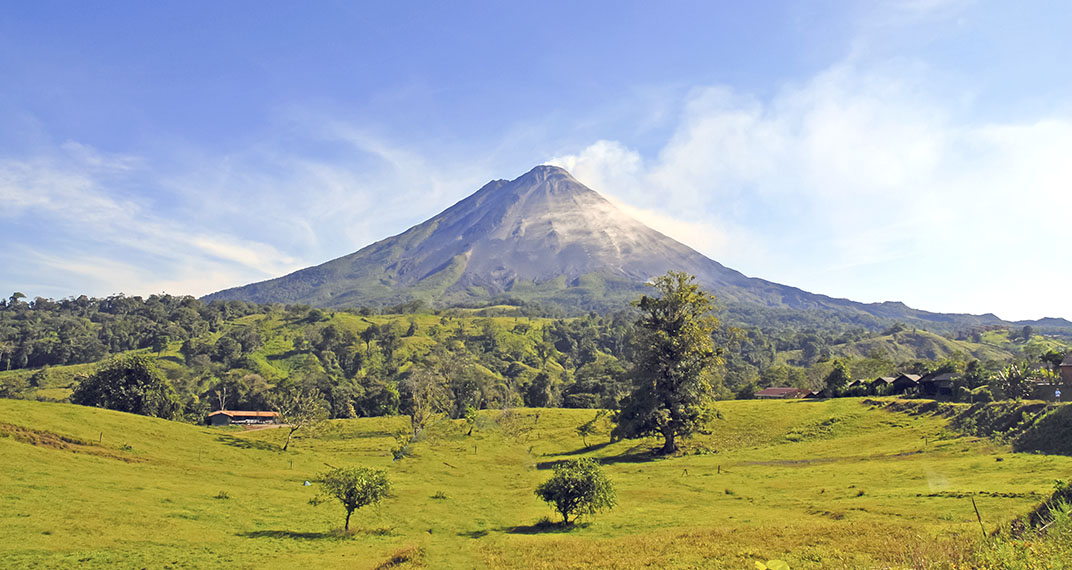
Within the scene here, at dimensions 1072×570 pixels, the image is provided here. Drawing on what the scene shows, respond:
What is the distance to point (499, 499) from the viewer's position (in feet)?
146

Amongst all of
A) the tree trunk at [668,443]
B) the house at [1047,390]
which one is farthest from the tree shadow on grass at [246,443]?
the house at [1047,390]

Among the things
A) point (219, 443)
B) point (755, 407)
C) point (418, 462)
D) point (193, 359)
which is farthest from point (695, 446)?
point (193, 359)

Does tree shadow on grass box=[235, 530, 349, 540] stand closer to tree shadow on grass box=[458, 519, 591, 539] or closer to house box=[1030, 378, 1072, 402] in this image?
tree shadow on grass box=[458, 519, 591, 539]

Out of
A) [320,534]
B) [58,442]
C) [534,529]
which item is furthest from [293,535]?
[58,442]

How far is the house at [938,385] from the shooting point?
83.3 metres

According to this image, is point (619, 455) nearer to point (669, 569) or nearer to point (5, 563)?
point (669, 569)

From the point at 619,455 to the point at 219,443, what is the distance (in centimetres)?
4367

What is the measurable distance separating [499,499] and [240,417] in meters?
89.0

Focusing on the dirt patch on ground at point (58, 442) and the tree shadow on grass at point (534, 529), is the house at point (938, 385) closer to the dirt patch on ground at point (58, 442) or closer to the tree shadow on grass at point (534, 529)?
the tree shadow on grass at point (534, 529)

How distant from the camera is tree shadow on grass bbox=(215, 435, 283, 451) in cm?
6316

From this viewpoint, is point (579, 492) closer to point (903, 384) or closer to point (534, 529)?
point (534, 529)

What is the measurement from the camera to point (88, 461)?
44.1m

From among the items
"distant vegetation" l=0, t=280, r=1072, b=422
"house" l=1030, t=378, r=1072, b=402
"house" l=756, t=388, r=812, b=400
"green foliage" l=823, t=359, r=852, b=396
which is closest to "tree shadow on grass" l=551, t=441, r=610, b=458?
"distant vegetation" l=0, t=280, r=1072, b=422

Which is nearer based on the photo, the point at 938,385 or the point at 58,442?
the point at 58,442
